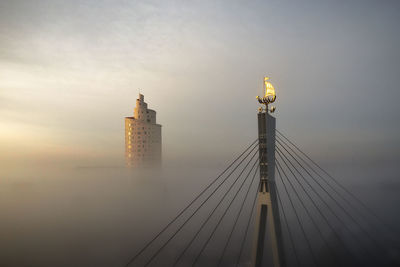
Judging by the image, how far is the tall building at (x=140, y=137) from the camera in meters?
117

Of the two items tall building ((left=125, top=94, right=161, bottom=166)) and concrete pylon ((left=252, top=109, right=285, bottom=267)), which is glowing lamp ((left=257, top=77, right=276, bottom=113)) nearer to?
concrete pylon ((left=252, top=109, right=285, bottom=267))

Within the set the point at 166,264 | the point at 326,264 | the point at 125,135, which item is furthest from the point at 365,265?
the point at 125,135

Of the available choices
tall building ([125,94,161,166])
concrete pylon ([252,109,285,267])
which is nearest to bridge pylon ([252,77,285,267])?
concrete pylon ([252,109,285,267])

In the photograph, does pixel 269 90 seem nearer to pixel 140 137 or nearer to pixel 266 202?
pixel 266 202

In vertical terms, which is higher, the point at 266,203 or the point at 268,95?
the point at 268,95

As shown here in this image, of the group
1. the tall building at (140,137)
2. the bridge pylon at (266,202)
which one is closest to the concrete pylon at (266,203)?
the bridge pylon at (266,202)

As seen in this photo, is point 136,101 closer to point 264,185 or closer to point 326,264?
point 264,185

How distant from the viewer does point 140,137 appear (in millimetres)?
117188

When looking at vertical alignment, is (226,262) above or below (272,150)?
below

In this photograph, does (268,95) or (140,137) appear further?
(140,137)

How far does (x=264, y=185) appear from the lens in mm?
20188

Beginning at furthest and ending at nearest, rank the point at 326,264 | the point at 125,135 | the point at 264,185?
the point at 326,264 → the point at 125,135 → the point at 264,185

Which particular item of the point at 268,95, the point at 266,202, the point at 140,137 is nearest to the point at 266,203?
the point at 266,202

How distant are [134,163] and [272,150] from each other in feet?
349
